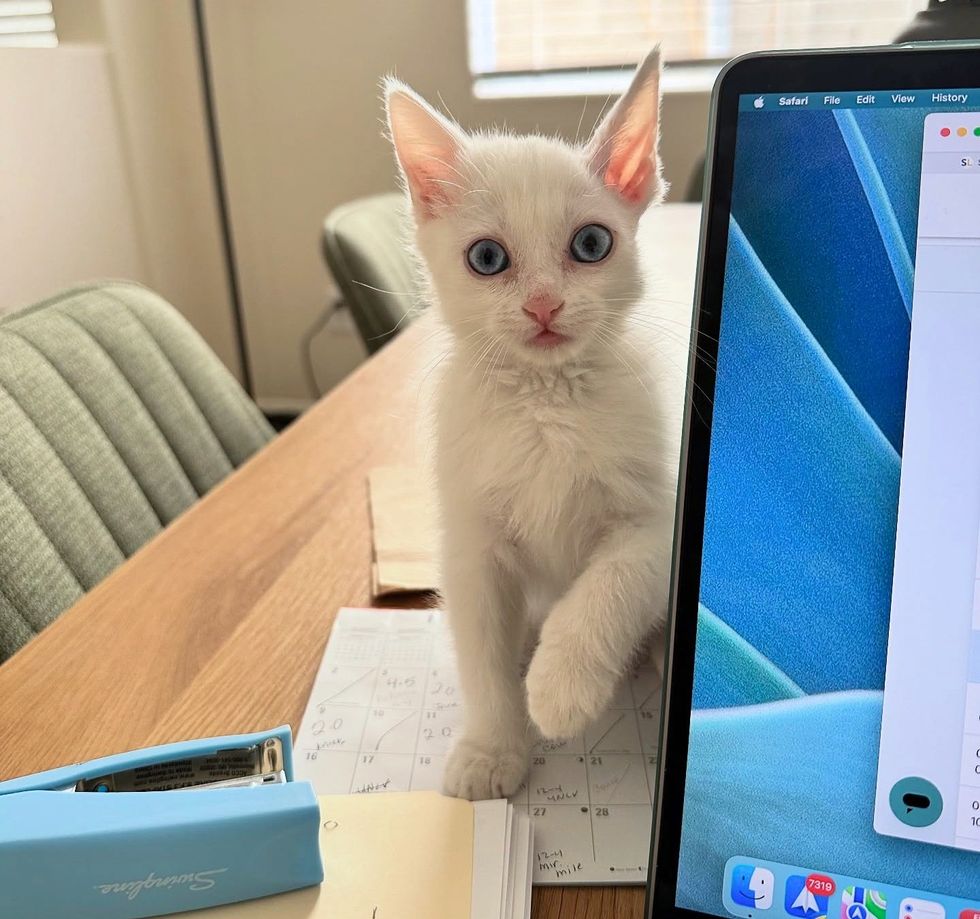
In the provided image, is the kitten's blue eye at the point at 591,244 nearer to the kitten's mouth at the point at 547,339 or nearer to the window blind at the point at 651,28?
the kitten's mouth at the point at 547,339

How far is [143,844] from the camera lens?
1.30 feet

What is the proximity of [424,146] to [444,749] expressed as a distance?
402 millimetres

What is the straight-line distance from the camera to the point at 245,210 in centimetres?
267

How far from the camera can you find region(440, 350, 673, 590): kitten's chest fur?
53 centimetres

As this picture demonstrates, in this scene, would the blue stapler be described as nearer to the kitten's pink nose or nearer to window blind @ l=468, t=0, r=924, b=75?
the kitten's pink nose

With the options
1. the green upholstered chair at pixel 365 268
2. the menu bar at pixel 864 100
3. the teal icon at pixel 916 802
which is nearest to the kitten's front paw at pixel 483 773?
the teal icon at pixel 916 802

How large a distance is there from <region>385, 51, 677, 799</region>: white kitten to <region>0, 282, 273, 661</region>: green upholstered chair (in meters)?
0.41

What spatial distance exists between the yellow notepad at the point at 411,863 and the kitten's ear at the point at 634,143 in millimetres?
395

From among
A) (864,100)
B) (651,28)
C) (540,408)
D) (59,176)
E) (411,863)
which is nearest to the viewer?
(864,100)

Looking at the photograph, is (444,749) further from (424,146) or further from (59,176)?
(59,176)

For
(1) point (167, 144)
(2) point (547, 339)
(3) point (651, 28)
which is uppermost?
(3) point (651, 28)

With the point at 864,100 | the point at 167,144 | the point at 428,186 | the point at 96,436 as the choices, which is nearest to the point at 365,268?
→ the point at 96,436

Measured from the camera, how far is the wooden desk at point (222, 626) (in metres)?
0.55

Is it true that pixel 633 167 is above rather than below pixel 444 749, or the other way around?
above
